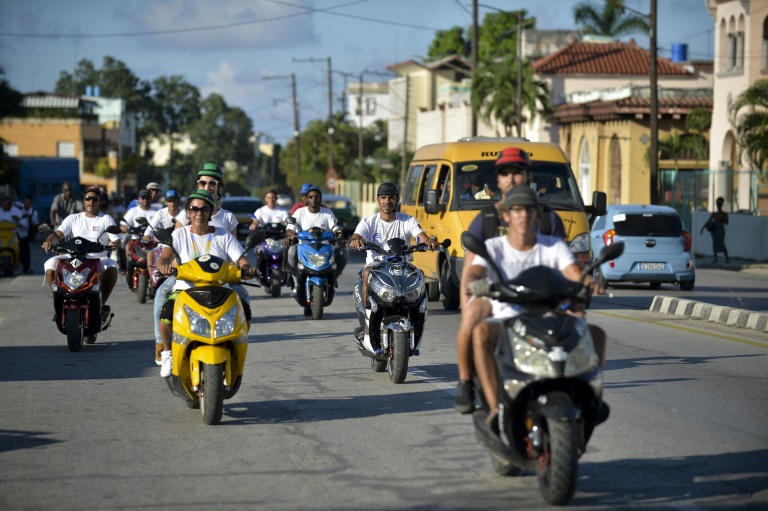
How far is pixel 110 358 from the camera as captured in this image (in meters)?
13.8

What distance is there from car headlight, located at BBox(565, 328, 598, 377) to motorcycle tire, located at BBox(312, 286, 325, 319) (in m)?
11.0

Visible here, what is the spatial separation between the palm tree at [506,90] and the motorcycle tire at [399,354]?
51.9 metres

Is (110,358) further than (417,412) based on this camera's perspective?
Yes

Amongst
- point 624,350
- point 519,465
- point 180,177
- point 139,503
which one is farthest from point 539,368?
point 180,177

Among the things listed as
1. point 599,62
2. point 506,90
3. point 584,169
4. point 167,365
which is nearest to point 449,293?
point 167,365

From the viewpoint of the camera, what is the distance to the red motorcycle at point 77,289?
560 inches

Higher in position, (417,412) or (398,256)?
(398,256)

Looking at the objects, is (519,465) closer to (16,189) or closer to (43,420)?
(43,420)

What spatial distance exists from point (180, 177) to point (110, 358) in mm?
130566

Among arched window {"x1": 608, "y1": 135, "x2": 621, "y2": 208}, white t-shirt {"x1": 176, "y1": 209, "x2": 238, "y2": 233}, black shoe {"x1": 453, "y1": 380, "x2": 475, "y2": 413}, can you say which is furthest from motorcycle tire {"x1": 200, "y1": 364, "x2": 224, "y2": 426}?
arched window {"x1": 608, "y1": 135, "x2": 621, "y2": 208}

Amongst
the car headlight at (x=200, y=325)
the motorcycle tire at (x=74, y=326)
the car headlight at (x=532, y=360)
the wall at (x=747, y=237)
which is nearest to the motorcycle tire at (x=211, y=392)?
the car headlight at (x=200, y=325)

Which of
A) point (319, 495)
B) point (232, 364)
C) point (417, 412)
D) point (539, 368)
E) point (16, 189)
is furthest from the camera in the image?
point (16, 189)

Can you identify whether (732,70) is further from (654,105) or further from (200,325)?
(200,325)

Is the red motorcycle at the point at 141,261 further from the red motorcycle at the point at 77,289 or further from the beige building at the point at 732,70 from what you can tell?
the beige building at the point at 732,70
